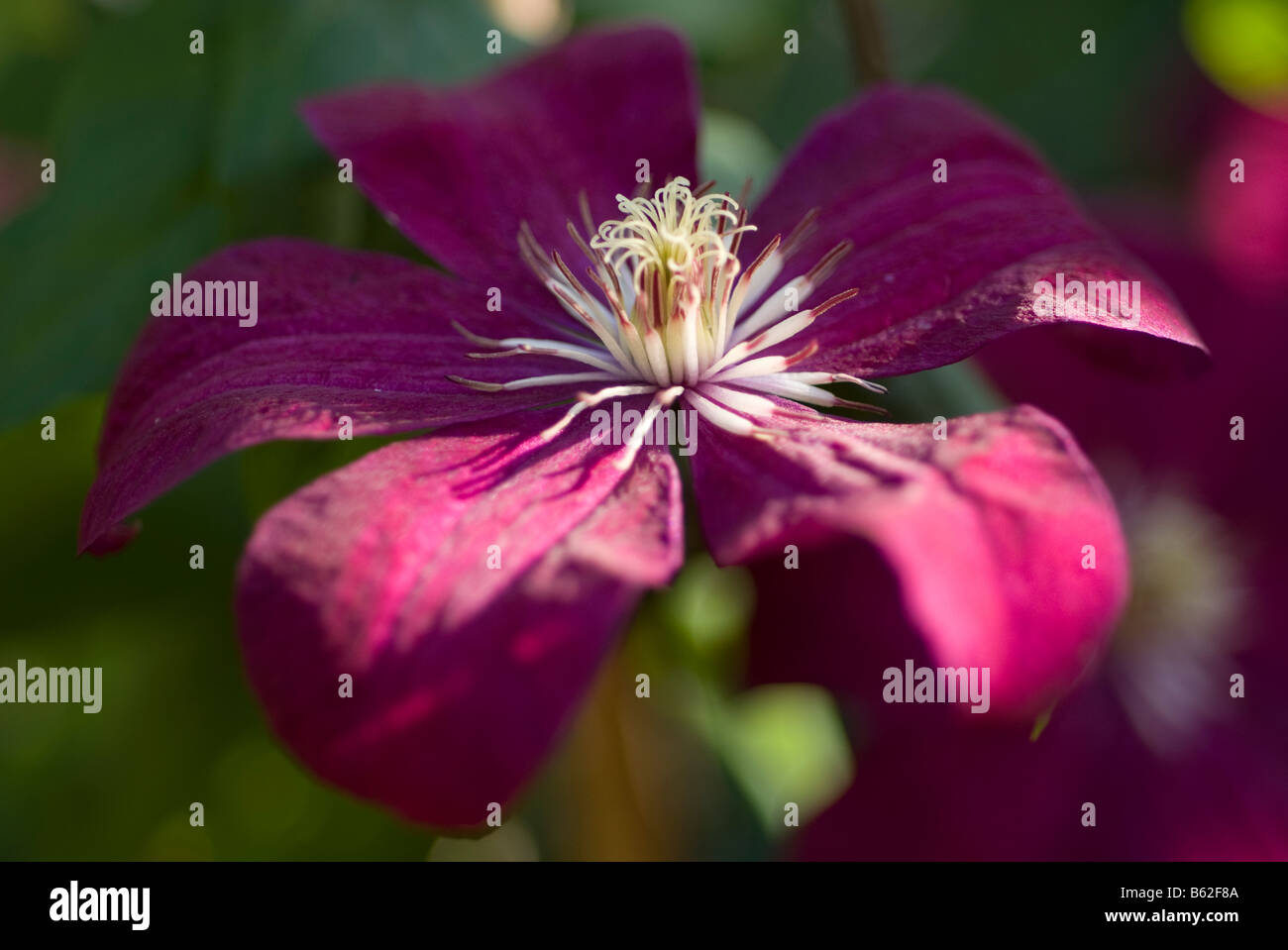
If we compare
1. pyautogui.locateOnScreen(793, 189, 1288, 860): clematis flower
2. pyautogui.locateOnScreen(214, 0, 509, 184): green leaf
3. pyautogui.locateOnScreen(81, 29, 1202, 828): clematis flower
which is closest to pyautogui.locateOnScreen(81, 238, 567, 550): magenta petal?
pyautogui.locateOnScreen(81, 29, 1202, 828): clematis flower

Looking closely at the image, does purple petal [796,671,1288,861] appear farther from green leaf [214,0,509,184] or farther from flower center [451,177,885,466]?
green leaf [214,0,509,184]

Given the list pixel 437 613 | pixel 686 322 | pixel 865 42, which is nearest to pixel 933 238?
pixel 686 322

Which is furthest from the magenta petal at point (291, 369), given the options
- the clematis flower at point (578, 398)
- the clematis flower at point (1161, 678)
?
the clematis flower at point (1161, 678)

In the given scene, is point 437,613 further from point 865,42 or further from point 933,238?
point 865,42

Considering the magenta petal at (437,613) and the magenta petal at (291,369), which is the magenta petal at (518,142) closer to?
the magenta petal at (291,369)
